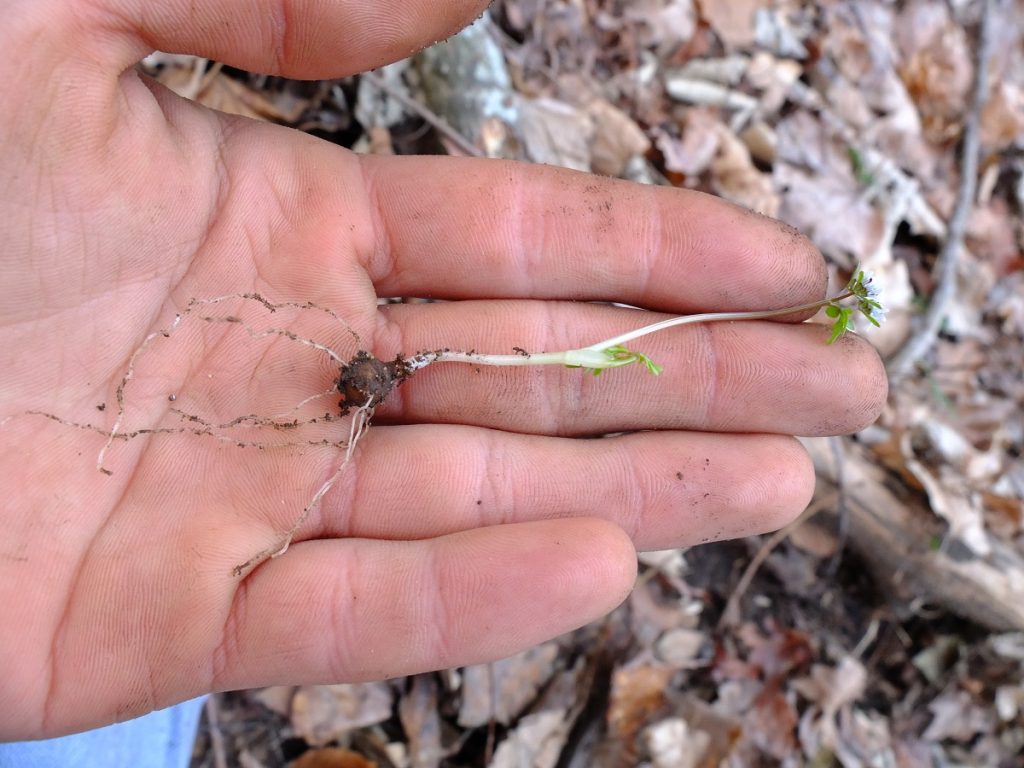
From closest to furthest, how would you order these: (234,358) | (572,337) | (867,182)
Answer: (234,358) < (572,337) < (867,182)

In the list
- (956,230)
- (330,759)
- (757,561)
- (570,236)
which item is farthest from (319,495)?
(956,230)

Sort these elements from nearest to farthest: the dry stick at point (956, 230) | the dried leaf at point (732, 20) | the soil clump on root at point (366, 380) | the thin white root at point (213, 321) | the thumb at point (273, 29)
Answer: the thumb at point (273, 29)
the thin white root at point (213, 321)
the soil clump on root at point (366, 380)
the dry stick at point (956, 230)
the dried leaf at point (732, 20)

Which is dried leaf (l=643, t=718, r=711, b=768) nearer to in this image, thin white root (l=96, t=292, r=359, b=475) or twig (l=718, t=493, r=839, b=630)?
twig (l=718, t=493, r=839, b=630)

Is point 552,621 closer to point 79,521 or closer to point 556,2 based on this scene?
point 79,521

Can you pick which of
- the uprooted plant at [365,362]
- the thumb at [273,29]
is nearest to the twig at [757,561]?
the uprooted plant at [365,362]

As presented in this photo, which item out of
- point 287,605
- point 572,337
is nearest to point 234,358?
point 287,605

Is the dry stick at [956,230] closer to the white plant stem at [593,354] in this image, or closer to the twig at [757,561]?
the twig at [757,561]
